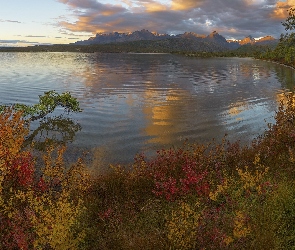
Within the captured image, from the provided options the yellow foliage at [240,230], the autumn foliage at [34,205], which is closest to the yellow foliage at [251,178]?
the yellow foliage at [240,230]

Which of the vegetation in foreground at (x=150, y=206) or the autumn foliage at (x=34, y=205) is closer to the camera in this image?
the autumn foliage at (x=34, y=205)

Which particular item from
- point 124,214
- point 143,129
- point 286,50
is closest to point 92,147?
point 143,129

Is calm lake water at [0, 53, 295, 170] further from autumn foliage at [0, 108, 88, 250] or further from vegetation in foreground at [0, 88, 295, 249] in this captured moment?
autumn foliage at [0, 108, 88, 250]

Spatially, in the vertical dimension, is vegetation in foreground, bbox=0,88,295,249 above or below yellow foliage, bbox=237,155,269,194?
below

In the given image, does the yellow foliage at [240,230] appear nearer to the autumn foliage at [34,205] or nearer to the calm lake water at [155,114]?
the autumn foliage at [34,205]

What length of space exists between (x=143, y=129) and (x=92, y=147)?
5.78m

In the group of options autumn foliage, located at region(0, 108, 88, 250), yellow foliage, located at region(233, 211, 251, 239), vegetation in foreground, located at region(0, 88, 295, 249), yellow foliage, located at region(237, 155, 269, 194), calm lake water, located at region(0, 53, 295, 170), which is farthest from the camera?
calm lake water, located at region(0, 53, 295, 170)

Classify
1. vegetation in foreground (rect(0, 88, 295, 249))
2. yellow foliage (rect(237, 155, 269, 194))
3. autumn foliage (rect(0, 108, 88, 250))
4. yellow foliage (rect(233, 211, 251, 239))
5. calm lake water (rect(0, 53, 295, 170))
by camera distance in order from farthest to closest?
calm lake water (rect(0, 53, 295, 170))
yellow foliage (rect(237, 155, 269, 194))
vegetation in foreground (rect(0, 88, 295, 249))
autumn foliage (rect(0, 108, 88, 250))
yellow foliage (rect(233, 211, 251, 239))

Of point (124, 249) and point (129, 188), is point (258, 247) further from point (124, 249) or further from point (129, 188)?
point (129, 188)

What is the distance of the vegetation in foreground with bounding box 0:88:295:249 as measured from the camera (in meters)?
9.05

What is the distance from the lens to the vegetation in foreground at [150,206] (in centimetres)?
905

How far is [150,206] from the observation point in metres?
11.9

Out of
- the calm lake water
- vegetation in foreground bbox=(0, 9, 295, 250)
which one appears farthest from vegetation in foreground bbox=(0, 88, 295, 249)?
the calm lake water

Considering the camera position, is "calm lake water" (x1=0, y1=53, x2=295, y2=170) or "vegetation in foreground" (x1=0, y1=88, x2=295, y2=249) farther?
"calm lake water" (x1=0, y1=53, x2=295, y2=170)
